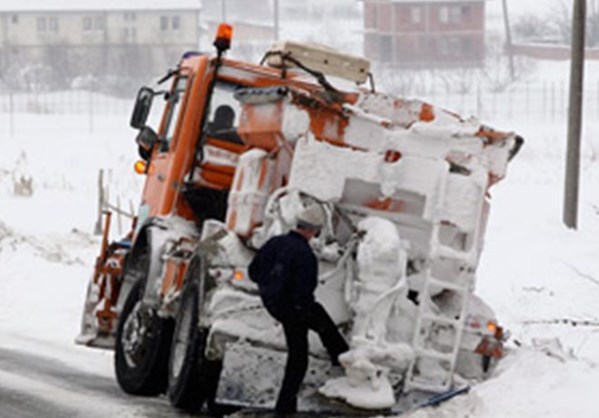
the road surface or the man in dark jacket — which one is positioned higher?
the man in dark jacket

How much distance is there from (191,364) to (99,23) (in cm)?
9666

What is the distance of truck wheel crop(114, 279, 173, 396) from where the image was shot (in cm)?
1165

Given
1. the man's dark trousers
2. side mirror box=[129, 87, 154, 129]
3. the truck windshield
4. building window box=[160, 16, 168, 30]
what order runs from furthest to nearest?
1. building window box=[160, 16, 168, 30]
2. side mirror box=[129, 87, 154, 129]
3. the truck windshield
4. the man's dark trousers

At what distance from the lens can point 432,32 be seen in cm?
9906

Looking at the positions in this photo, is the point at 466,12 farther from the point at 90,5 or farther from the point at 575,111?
the point at 575,111

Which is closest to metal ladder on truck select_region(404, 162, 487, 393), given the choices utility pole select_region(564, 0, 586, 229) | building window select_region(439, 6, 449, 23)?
utility pole select_region(564, 0, 586, 229)

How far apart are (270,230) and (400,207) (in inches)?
36.4

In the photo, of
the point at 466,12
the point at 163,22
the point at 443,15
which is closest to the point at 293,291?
the point at 443,15

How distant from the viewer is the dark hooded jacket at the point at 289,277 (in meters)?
9.71

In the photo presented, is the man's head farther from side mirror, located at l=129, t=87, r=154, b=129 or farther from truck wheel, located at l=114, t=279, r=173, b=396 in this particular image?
side mirror, located at l=129, t=87, r=154, b=129

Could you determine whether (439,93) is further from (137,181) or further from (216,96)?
(216,96)

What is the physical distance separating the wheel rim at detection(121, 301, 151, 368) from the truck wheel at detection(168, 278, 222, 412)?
868 mm

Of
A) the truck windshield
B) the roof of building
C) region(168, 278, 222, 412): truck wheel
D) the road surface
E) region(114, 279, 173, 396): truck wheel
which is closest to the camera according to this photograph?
region(168, 278, 222, 412): truck wheel

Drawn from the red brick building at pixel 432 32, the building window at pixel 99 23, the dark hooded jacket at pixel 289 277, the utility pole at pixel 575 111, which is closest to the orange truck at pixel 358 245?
the dark hooded jacket at pixel 289 277
